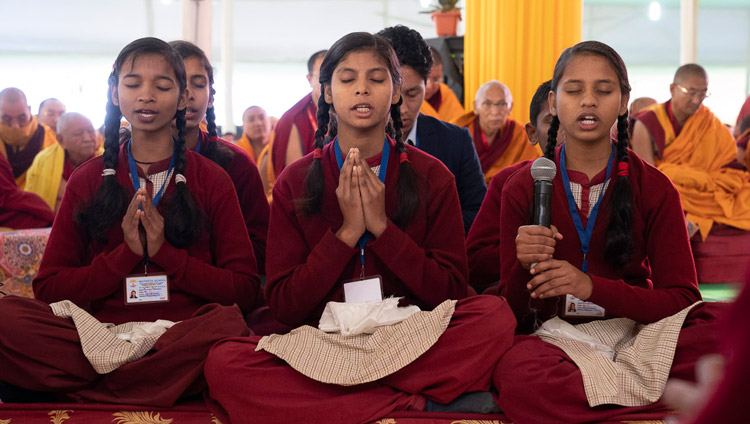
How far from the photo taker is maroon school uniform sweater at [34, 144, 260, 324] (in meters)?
2.54

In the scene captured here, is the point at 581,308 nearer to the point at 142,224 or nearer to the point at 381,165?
the point at 381,165

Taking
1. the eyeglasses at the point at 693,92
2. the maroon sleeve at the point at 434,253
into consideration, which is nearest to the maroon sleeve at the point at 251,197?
the maroon sleeve at the point at 434,253

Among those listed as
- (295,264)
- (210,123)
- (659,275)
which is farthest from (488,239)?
(210,123)

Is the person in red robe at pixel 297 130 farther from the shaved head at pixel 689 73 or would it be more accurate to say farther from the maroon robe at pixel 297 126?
the shaved head at pixel 689 73

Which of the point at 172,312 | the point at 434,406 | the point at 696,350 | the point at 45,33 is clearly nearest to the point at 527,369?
the point at 434,406

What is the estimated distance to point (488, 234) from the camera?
305 cm

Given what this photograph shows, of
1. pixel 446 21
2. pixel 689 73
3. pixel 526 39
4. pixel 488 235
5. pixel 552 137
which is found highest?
pixel 446 21

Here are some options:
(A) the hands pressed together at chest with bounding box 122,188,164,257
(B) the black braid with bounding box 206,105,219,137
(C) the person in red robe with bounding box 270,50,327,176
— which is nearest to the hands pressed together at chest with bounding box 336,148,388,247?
(A) the hands pressed together at chest with bounding box 122,188,164,257

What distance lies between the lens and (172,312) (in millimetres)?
2609

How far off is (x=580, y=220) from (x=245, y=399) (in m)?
1.12

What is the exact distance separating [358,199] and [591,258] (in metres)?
0.74

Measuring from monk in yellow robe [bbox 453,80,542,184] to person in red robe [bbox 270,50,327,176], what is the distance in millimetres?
1266

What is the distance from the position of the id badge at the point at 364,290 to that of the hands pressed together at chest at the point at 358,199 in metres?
0.12

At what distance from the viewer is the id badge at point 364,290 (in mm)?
2412
